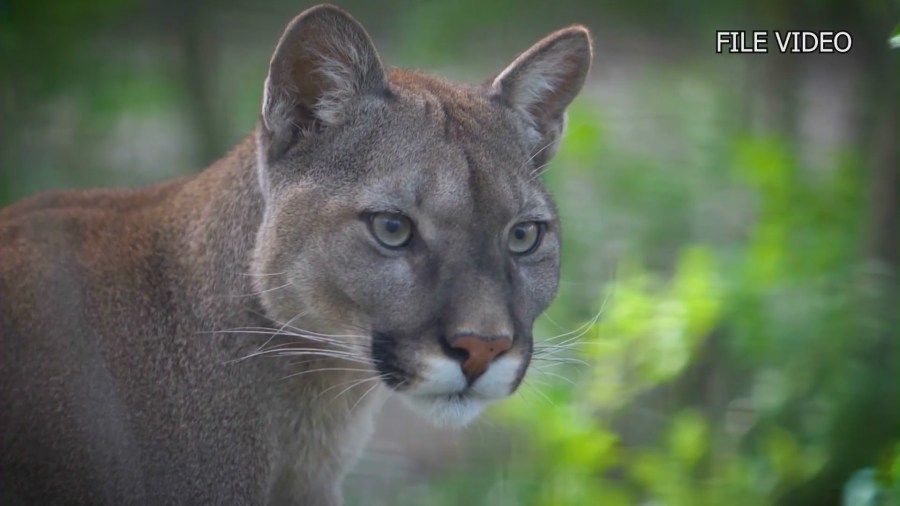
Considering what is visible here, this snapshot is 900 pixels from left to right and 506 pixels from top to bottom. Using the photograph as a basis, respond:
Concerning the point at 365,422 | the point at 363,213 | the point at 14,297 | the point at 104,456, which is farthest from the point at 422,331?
the point at 14,297

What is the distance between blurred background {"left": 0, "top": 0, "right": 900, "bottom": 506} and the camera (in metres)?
5.33

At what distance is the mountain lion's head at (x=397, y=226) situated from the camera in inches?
141

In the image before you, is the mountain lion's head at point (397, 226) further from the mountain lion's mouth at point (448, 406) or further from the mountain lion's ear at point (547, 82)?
the mountain lion's ear at point (547, 82)

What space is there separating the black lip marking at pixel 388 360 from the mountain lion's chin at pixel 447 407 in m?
0.07

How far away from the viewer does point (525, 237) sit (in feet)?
13.0

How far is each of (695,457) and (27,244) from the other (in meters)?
2.91

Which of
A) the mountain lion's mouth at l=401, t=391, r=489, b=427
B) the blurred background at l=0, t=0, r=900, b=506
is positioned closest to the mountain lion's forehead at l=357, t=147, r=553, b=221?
the mountain lion's mouth at l=401, t=391, r=489, b=427

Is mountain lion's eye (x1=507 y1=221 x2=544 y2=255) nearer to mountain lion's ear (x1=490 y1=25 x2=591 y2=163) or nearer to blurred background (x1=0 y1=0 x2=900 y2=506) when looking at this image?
mountain lion's ear (x1=490 y1=25 x2=591 y2=163)

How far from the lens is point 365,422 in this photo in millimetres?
4223

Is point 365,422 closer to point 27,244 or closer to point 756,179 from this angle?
point 27,244

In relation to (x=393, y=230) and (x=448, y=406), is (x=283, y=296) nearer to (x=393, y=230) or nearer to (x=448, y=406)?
(x=393, y=230)

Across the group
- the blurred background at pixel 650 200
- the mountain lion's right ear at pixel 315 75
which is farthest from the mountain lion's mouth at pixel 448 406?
the blurred background at pixel 650 200

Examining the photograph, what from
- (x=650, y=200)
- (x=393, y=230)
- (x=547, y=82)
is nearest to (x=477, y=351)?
(x=393, y=230)

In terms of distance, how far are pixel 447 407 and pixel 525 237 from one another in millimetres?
624
